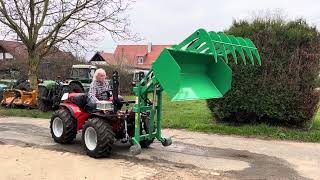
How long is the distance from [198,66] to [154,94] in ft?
3.14

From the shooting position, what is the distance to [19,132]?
37.2 ft

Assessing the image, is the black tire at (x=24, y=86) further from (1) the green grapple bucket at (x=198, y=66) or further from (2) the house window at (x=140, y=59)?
(2) the house window at (x=140, y=59)

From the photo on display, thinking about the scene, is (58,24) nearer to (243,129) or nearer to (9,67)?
(243,129)

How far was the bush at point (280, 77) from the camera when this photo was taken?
10.7 metres

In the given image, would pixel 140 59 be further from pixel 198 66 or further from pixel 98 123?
pixel 98 123

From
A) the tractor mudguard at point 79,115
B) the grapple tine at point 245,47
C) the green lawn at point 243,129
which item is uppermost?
the grapple tine at point 245,47

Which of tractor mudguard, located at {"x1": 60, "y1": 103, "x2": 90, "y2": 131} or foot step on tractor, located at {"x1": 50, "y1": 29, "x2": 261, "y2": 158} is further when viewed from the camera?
tractor mudguard, located at {"x1": 60, "y1": 103, "x2": 90, "y2": 131}

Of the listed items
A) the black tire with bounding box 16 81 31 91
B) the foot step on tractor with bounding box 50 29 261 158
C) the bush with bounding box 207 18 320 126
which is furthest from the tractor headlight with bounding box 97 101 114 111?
the black tire with bounding box 16 81 31 91

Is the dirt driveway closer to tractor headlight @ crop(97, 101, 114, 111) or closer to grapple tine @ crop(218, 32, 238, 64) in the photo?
tractor headlight @ crop(97, 101, 114, 111)

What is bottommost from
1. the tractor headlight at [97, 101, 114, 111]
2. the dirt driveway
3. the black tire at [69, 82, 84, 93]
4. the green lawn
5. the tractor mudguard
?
the dirt driveway

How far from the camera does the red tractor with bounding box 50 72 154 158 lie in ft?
26.6

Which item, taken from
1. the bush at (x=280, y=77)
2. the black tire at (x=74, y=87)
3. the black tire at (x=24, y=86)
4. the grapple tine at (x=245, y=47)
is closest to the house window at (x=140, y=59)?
the black tire at (x=24, y=86)

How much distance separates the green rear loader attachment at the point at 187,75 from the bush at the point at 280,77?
2.67 meters

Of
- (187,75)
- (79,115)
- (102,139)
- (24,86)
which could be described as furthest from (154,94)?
(24,86)
